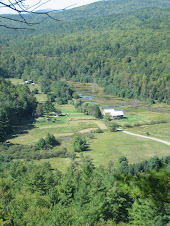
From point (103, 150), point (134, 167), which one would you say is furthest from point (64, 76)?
point (134, 167)

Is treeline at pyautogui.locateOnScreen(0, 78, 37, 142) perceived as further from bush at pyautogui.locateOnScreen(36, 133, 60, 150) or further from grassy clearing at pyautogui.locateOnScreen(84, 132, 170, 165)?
grassy clearing at pyautogui.locateOnScreen(84, 132, 170, 165)

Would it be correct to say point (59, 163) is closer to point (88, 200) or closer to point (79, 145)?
point (79, 145)

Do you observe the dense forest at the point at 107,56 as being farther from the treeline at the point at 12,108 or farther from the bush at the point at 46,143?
the bush at the point at 46,143

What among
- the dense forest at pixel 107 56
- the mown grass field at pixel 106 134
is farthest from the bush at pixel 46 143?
the dense forest at pixel 107 56

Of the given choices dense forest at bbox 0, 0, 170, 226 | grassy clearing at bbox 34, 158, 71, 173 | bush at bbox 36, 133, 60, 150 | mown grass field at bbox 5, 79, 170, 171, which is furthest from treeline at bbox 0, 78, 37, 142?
grassy clearing at bbox 34, 158, 71, 173

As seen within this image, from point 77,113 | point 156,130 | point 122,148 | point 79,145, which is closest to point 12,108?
point 77,113

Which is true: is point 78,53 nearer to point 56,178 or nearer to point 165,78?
point 165,78
